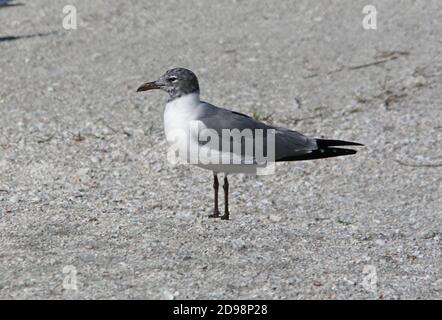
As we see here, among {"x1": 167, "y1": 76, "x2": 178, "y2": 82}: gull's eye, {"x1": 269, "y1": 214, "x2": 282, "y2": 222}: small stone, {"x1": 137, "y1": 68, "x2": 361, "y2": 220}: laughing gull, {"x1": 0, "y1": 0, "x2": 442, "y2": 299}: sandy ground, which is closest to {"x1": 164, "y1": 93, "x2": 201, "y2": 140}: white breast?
{"x1": 137, "y1": 68, "x2": 361, "y2": 220}: laughing gull

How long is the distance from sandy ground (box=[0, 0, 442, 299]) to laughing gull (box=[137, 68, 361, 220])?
0.43 metres

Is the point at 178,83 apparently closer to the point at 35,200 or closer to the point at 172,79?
the point at 172,79

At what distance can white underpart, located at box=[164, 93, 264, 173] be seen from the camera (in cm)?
595

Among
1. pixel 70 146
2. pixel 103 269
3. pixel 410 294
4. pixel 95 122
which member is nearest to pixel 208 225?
pixel 103 269

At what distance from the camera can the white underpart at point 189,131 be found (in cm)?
595

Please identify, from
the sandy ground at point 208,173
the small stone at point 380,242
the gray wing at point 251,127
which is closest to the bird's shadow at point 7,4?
the sandy ground at point 208,173

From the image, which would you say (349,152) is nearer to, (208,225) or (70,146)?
(208,225)

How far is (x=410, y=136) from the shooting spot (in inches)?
319

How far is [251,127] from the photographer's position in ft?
20.1

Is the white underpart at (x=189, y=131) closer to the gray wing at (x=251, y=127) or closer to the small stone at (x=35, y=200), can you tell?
the gray wing at (x=251, y=127)

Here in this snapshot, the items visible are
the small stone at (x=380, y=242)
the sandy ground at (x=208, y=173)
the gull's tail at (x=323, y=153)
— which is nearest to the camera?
the sandy ground at (x=208, y=173)

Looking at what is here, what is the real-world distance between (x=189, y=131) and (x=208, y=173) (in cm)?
158

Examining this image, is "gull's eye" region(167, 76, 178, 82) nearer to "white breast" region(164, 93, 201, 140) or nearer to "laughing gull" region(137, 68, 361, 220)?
"laughing gull" region(137, 68, 361, 220)

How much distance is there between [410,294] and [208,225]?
5.22ft
